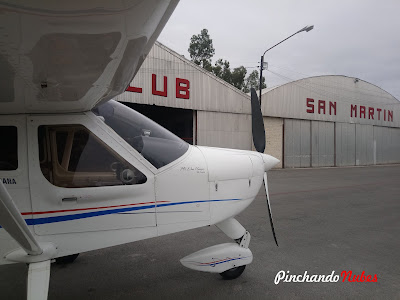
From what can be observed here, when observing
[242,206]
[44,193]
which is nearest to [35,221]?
[44,193]

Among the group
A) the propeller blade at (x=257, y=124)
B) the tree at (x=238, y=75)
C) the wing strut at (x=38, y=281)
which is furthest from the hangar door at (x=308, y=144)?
the tree at (x=238, y=75)

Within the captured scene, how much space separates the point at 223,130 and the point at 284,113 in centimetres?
564

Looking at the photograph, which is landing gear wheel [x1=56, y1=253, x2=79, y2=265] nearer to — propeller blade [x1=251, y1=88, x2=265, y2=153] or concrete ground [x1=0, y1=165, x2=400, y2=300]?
concrete ground [x1=0, y1=165, x2=400, y2=300]

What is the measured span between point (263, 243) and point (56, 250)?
10.2 ft

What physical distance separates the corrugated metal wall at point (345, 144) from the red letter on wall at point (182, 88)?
49.1 ft

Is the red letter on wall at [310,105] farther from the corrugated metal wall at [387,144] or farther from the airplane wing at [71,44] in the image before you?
the airplane wing at [71,44]

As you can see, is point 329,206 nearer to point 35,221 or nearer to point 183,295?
point 183,295

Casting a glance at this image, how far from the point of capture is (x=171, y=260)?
3.76 m

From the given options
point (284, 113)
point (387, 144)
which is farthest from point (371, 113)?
point (284, 113)

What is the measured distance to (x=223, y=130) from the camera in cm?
1759

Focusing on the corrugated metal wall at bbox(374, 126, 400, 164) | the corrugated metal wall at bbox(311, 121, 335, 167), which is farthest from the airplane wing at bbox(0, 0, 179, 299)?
the corrugated metal wall at bbox(374, 126, 400, 164)

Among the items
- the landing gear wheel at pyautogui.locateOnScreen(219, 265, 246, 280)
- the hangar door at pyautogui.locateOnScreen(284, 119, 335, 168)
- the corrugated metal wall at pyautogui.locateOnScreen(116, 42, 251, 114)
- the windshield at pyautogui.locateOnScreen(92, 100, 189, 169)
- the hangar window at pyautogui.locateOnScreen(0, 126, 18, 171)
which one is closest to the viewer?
the hangar window at pyautogui.locateOnScreen(0, 126, 18, 171)

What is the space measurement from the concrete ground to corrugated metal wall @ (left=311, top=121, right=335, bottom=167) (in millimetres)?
17204

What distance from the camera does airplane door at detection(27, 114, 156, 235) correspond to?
2.28m
